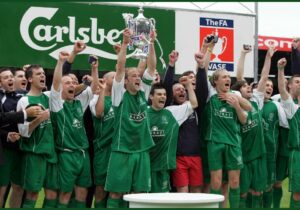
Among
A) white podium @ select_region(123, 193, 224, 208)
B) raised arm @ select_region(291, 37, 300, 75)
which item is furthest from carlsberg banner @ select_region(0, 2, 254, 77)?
white podium @ select_region(123, 193, 224, 208)

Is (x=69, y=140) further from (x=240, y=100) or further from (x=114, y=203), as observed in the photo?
(x=240, y=100)

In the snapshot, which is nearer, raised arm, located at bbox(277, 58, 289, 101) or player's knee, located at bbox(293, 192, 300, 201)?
raised arm, located at bbox(277, 58, 289, 101)

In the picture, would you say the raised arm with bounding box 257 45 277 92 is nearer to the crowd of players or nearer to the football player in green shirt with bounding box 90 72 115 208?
the crowd of players

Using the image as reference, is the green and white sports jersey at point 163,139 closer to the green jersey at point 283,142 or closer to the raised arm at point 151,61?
the raised arm at point 151,61

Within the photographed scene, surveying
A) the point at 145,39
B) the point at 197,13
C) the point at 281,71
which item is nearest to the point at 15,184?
the point at 145,39

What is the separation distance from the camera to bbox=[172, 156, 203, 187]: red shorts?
6.33 metres

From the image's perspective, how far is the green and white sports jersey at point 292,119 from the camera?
21.9ft

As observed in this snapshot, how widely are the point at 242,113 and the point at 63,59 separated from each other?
206 cm

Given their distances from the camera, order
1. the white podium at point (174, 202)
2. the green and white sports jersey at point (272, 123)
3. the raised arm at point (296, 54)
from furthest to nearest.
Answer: the raised arm at point (296, 54), the green and white sports jersey at point (272, 123), the white podium at point (174, 202)

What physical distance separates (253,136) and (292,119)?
1.72 feet

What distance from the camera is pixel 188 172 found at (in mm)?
6418

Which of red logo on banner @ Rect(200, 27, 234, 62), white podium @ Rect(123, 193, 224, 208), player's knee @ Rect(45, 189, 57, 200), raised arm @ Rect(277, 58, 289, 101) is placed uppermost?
red logo on banner @ Rect(200, 27, 234, 62)

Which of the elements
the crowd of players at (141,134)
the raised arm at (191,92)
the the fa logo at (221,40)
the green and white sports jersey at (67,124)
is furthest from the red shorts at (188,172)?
the the fa logo at (221,40)

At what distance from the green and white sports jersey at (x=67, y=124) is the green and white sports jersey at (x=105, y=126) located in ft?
0.83
